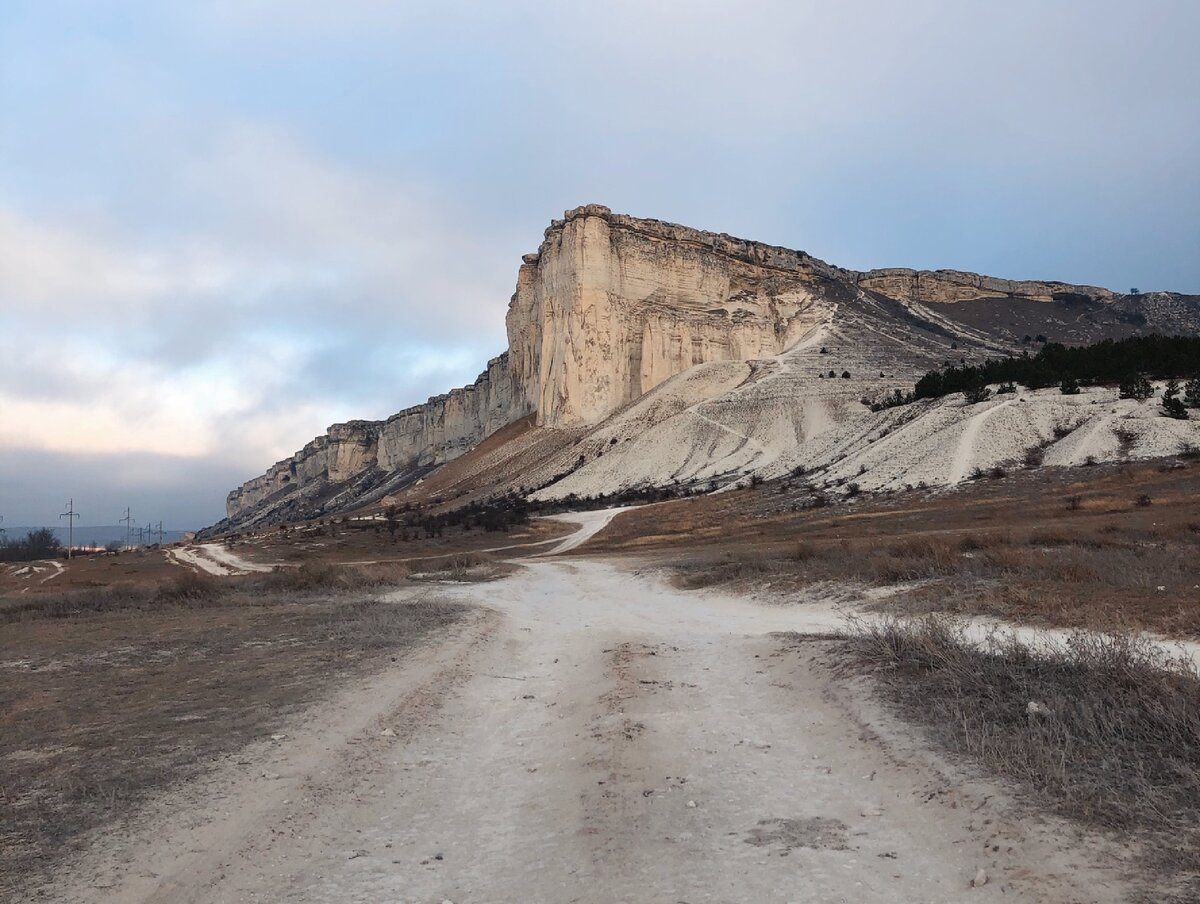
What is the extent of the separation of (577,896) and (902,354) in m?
82.3

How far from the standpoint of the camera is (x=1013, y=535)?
18.0 m

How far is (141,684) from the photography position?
8.34 m

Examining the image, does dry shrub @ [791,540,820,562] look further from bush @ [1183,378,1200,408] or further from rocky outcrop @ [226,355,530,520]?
rocky outcrop @ [226,355,530,520]

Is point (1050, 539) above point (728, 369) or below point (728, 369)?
below

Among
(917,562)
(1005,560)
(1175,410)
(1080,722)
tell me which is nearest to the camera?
(1080,722)

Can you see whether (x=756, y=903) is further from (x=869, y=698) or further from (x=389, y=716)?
(x=389, y=716)

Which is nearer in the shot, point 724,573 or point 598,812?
point 598,812

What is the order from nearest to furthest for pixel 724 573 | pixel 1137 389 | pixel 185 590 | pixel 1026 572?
pixel 1026 572
pixel 185 590
pixel 724 573
pixel 1137 389

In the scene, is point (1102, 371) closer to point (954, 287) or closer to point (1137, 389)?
point (1137, 389)

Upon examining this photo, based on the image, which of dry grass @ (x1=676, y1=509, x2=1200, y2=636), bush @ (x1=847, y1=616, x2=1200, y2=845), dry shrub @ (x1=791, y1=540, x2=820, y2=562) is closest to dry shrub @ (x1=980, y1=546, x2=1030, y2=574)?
dry grass @ (x1=676, y1=509, x2=1200, y2=636)

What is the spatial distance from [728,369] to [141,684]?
72.7m

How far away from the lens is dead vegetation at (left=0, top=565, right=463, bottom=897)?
15.8 feet

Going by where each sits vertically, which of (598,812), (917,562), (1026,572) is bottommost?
(598,812)

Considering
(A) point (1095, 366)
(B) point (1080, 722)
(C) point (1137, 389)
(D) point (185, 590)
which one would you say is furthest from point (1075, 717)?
(A) point (1095, 366)
